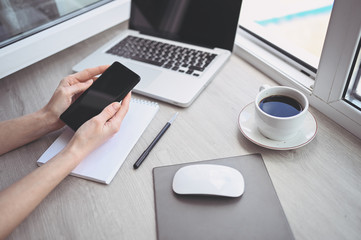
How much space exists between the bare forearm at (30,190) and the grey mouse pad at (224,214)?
0.18 meters

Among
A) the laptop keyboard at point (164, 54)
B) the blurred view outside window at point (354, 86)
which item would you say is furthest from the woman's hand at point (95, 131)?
the blurred view outside window at point (354, 86)

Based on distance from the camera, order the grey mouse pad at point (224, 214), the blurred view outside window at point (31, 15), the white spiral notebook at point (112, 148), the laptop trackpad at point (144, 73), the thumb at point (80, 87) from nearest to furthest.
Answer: the grey mouse pad at point (224, 214) → the white spiral notebook at point (112, 148) → the thumb at point (80, 87) → the laptop trackpad at point (144, 73) → the blurred view outside window at point (31, 15)

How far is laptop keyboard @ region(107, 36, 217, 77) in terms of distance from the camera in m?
0.81

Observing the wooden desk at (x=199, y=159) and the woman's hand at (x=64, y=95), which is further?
the woman's hand at (x=64, y=95)

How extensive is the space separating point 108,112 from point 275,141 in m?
0.35

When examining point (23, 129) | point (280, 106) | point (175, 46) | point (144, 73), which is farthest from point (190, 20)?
point (23, 129)

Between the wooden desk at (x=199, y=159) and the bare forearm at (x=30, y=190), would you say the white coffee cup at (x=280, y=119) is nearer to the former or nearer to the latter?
the wooden desk at (x=199, y=159)

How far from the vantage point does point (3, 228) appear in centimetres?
46

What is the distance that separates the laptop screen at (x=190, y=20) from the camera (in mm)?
816

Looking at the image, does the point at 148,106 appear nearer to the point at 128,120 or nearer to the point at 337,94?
the point at 128,120

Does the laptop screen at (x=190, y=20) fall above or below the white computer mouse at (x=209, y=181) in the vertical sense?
above

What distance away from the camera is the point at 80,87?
2.24ft

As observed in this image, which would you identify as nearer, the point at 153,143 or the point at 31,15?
the point at 153,143

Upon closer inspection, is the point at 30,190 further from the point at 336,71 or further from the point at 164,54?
the point at 336,71
